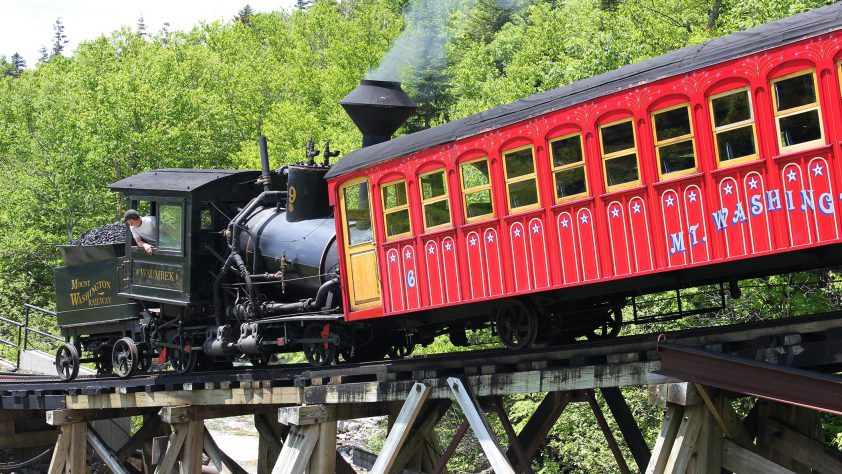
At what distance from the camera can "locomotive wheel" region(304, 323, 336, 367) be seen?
13672 mm

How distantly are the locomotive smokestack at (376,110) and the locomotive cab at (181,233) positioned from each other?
2.15 meters

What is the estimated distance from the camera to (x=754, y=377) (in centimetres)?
806

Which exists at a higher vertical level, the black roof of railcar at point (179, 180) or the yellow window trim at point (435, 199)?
the black roof of railcar at point (179, 180)

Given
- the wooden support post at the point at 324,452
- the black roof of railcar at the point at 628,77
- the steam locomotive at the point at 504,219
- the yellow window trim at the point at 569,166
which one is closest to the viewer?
the black roof of railcar at the point at 628,77

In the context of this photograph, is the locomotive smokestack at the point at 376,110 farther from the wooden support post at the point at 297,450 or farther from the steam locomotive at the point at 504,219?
the wooden support post at the point at 297,450

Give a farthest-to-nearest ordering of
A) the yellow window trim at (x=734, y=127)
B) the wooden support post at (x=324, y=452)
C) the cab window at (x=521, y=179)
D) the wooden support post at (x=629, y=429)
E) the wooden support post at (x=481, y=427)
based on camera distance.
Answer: the wooden support post at (x=324, y=452)
the wooden support post at (x=629, y=429)
the cab window at (x=521, y=179)
the wooden support post at (x=481, y=427)
the yellow window trim at (x=734, y=127)

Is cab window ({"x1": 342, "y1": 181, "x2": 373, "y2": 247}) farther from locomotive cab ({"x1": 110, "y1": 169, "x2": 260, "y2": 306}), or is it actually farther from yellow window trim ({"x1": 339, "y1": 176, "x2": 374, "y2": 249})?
locomotive cab ({"x1": 110, "y1": 169, "x2": 260, "y2": 306})

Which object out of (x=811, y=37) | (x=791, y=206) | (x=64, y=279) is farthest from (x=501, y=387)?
(x=64, y=279)

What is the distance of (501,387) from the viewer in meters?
10.1

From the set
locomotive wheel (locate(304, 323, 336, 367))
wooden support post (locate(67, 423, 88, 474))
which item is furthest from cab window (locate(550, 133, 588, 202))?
wooden support post (locate(67, 423, 88, 474))

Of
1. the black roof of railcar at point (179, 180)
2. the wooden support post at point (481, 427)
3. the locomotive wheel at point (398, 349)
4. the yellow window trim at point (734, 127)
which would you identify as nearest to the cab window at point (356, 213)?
the locomotive wheel at point (398, 349)

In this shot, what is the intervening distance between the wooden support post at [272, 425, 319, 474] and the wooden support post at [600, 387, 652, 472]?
3.39m

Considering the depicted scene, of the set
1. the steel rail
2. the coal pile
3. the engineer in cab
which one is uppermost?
the coal pile

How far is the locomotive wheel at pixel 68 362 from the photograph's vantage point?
17.3m
